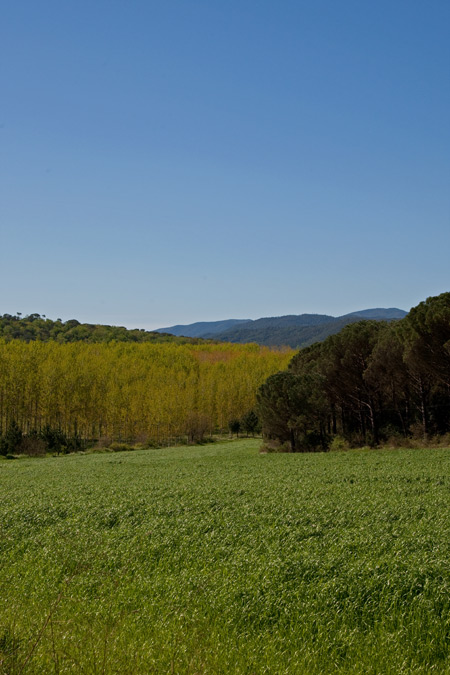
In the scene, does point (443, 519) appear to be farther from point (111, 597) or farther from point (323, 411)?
point (323, 411)

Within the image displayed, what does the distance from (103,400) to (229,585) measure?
228 ft

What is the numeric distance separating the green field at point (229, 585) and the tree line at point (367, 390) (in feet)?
72.9

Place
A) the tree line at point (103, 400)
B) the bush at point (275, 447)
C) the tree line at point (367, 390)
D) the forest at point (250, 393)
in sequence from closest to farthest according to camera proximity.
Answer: the tree line at point (367, 390)
the forest at point (250, 393)
the bush at point (275, 447)
the tree line at point (103, 400)

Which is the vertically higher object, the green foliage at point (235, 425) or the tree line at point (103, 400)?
the tree line at point (103, 400)

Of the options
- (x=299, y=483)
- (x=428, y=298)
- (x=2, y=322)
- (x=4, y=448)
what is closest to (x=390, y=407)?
(x=428, y=298)

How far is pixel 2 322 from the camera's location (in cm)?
15962

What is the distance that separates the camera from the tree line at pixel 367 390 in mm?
36656

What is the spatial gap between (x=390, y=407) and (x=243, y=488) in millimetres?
32562

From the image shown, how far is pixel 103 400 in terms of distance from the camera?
75312mm

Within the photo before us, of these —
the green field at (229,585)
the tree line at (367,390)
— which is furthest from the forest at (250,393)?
the green field at (229,585)

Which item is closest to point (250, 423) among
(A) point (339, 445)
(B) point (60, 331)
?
(A) point (339, 445)

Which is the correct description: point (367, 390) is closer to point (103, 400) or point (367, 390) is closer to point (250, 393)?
point (103, 400)

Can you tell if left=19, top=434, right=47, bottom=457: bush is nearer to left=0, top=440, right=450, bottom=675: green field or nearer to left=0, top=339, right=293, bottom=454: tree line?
left=0, top=339, right=293, bottom=454: tree line

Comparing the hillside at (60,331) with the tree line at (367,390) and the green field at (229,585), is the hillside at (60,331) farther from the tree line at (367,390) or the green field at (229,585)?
the green field at (229,585)
